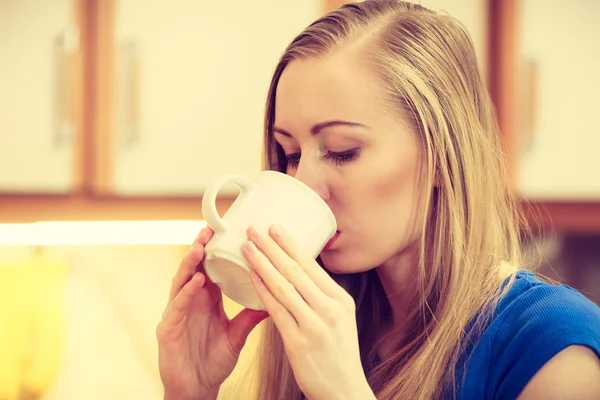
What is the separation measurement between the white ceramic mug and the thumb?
0.16m

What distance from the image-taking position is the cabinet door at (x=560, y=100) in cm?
180

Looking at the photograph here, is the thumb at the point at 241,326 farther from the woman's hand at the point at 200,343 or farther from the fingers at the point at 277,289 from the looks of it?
the fingers at the point at 277,289

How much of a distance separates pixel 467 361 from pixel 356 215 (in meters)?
0.24

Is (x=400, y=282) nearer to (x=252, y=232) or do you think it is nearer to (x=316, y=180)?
(x=316, y=180)

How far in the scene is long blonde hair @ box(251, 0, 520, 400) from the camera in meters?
0.85

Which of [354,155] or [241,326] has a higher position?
[354,155]

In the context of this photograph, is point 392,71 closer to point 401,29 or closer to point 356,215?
point 401,29

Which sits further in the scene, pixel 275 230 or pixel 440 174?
pixel 440 174

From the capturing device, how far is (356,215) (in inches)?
33.2

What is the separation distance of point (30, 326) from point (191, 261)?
133cm

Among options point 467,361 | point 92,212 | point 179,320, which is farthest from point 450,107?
point 92,212

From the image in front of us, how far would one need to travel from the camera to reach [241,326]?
94cm

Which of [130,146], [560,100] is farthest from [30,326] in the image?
[560,100]

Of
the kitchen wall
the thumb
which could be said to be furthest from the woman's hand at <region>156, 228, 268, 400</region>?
the kitchen wall
